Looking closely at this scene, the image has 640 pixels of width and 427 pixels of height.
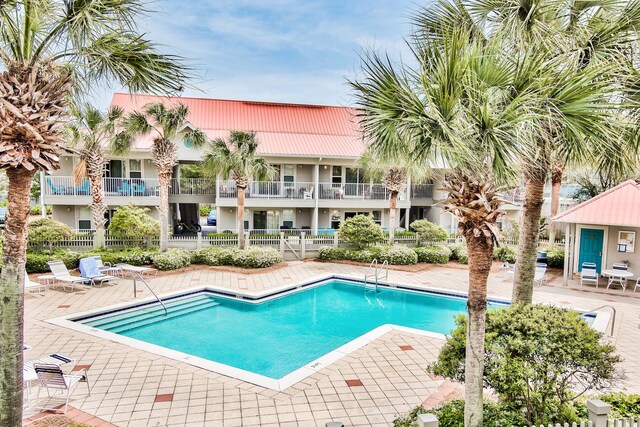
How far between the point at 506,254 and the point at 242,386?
57.3 ft

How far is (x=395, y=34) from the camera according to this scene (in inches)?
221

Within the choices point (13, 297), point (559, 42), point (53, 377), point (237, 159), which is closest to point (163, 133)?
point (237, 159)

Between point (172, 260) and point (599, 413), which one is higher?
point (599, 413)

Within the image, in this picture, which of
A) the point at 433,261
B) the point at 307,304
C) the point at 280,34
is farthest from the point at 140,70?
the point at 433,261

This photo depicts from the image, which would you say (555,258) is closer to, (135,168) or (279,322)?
(279,322)

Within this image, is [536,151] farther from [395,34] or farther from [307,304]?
[307,304]

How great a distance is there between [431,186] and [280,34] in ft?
49.0

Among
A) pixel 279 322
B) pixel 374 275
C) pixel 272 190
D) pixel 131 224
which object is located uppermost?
pixel 272 190

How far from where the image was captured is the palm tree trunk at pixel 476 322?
16.0 ft

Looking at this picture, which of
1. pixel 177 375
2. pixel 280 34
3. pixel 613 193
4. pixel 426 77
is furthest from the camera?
pixel 280 34

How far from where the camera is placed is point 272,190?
24.8m

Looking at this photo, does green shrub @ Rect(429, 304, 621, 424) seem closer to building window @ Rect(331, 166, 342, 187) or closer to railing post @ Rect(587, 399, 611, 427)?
railing post @ Rect(587, 399, 611, 427)

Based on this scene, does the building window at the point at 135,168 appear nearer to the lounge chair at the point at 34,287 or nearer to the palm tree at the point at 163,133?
the palm tree at the point at 163,133

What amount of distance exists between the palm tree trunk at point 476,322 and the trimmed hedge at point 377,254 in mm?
15031
